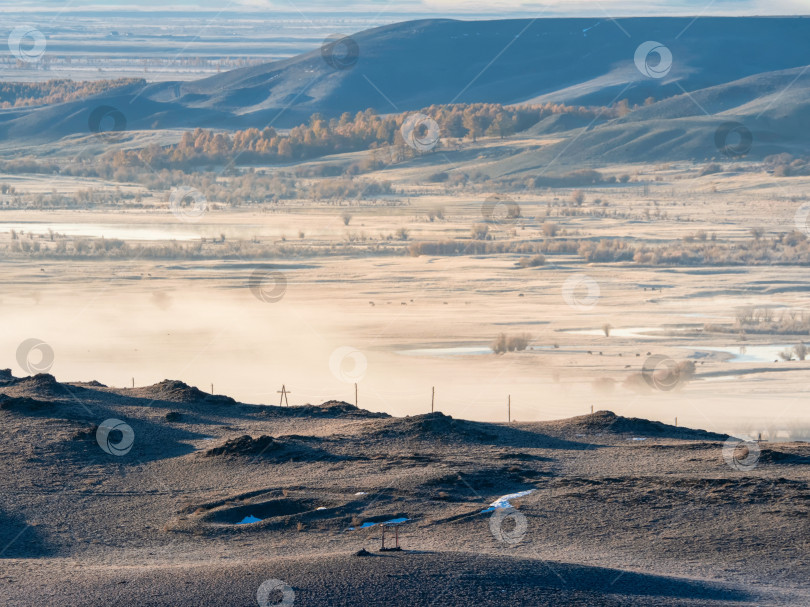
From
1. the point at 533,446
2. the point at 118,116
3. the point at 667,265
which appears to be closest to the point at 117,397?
the point at 533,446

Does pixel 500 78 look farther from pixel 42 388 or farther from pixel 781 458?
pixel 781 458

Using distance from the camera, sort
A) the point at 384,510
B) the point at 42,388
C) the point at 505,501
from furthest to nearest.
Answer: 1. the point at 42,388
2. the point at 505,501
3. the point at 384,510

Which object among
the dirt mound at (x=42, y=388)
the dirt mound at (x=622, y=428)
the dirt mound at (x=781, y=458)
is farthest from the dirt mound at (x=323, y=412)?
the dirt mound at (x=781, y=458)

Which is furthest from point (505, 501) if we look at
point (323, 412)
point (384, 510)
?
point (323, 412)

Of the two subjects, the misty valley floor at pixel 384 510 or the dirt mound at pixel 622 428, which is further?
the dirt mound at pixel 622 428

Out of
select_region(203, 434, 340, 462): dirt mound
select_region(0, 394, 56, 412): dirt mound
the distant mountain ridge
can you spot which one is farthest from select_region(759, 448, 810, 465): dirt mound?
the distant mountain ridge

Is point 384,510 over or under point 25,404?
under

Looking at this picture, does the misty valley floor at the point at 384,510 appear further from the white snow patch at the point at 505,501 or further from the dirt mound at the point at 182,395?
the dirt mound at the point at 182,395

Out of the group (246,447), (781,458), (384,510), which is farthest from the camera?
(246,447)
